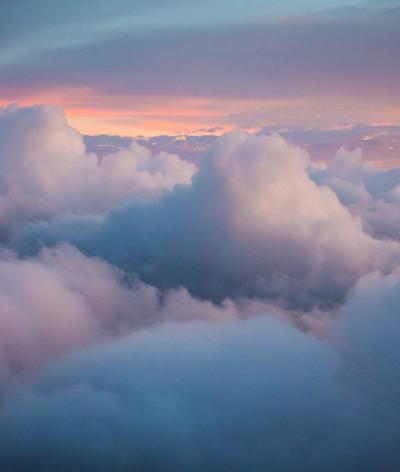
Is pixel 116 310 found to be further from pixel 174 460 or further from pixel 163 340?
pixel 174 460

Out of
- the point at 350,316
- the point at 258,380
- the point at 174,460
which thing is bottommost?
the point at 174,460

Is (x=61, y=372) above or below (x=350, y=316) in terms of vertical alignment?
below

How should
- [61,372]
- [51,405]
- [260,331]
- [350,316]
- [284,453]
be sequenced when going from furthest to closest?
[260,331] < [61,372] < [51,405] < [350,316] < [284,453]

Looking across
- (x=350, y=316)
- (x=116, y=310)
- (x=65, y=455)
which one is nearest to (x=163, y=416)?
(x=65, y=455)

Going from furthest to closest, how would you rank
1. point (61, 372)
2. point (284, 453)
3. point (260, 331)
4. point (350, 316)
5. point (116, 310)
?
point (116, 310) → point (260, 331) → point (61, 372) → point (350, 316) → point (284, 453)

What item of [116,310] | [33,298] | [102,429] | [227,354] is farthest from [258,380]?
[116,310]

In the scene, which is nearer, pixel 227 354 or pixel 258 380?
pixel 258 380

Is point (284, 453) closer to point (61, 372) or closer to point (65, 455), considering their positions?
point (65, 455)

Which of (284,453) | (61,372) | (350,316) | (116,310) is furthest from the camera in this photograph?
(116,310)

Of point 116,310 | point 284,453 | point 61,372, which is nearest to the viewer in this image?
point 284,453
